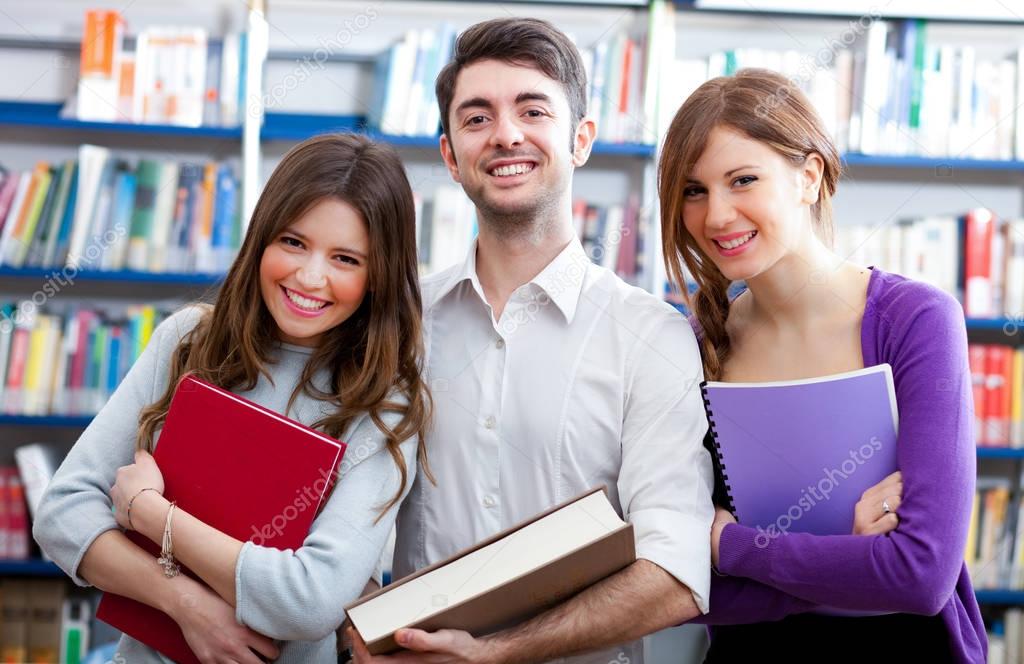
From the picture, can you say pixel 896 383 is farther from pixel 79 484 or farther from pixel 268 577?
pixel 79 484

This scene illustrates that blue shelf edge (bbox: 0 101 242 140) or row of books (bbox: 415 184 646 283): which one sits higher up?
blue shelf edge (bbox: 0 101 242 140)

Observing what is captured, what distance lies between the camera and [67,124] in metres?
3.31

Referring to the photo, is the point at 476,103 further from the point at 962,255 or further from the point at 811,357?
the point at 962,255

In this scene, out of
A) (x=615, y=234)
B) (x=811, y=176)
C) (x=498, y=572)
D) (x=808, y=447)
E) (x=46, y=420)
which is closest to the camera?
(x=498, y=572)

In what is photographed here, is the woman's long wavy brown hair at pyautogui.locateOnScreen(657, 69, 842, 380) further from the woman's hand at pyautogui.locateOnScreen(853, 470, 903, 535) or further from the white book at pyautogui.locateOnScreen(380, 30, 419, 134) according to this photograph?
the white book at pyautogui.locateOnScreen(380, 30, 419, 134)

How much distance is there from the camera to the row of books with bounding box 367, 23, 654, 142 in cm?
334

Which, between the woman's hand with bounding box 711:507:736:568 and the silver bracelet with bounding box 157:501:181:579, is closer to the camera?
the silver bracelet with bounding box 157:501:181:579

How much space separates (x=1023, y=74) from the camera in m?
3.43

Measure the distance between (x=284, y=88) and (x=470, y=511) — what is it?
2443mm

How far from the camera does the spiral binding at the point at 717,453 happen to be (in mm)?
1551

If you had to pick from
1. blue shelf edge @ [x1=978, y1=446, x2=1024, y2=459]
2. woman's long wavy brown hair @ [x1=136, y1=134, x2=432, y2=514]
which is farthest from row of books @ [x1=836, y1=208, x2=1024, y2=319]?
woman's long wavy brown hair @ [x1=136, y1=134, x2=432, y2=514]

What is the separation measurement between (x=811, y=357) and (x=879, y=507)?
0.87 feet

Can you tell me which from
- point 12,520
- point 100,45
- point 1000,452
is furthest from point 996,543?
point 100,45

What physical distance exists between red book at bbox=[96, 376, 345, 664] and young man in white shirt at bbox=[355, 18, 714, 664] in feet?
0.97
